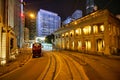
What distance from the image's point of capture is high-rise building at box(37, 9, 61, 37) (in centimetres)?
15018

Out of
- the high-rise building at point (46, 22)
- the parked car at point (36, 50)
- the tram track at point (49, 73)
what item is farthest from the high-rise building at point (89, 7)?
the tram track at point (49, 73)

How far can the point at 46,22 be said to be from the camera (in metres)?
154

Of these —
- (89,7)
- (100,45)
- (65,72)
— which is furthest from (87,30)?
(89,7)

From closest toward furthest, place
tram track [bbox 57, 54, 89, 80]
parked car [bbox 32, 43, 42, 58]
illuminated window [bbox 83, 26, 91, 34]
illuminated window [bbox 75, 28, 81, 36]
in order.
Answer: tram track [bbox 57, 54, 89, 80] < parked car [bbox 32, 43, 42, 58] < illuminated window [bbox 83, 26, 91, 34] < illuminated window [bbox 75, 28, 81, 36]

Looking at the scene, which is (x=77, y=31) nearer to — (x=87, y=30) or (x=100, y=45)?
(x=87, y=30)

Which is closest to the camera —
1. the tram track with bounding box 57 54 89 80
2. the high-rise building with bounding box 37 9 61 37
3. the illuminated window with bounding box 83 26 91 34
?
the tram track with bounding box 57 54 89 80

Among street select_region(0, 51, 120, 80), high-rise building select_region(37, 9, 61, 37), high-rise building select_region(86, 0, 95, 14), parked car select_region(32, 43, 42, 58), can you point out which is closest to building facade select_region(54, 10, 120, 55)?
parked car select_region(32, 43, 42, 58)

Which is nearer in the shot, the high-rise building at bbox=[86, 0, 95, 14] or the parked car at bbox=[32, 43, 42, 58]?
the parked car at bbox=[32, 43, 42, 58]

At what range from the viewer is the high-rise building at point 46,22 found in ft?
493

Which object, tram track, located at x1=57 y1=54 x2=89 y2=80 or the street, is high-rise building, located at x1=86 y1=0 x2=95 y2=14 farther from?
tram track, located at x1=57 y1=54 x2=89 y2=80

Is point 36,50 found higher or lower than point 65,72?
higher

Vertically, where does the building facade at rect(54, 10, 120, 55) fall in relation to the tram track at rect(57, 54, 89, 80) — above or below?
above

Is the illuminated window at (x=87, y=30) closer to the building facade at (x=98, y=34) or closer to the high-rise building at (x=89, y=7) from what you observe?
the building facade at (x=98, y=34)

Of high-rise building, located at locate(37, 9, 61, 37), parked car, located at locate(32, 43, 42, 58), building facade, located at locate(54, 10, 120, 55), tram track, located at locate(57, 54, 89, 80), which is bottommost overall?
tram track, located at locate(57, 54, 89, 80)
